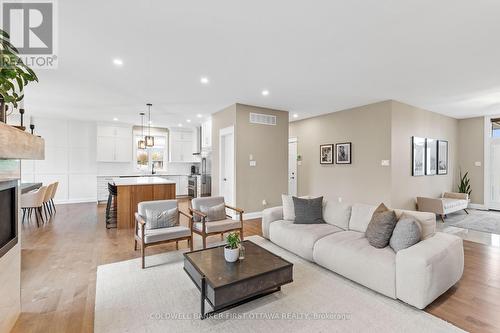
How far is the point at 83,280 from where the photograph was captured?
9.03ft

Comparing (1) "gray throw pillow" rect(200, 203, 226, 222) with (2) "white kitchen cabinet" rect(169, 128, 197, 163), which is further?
(2) "white kitchen cabinet" rect(169, 128, 197, 163)

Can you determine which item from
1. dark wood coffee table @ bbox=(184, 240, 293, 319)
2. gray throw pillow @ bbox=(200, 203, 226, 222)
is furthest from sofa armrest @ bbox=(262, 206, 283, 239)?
dark wood coffee table @ bbox=(184, 240, 293, 319)

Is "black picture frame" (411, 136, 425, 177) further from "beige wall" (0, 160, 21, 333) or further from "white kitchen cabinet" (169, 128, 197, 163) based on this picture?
"white kitchen cabinet" (169, 128, 197, 163)

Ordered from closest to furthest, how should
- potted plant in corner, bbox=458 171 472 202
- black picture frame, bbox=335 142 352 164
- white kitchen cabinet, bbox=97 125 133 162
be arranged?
1. black picture frame, bbox=335 142 352 164
2. potted plant in corner, bbox=458 171 472 202
3. white kitchen cabinet, bbox=97 125 133 162

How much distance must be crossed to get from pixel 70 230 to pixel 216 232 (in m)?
3.26

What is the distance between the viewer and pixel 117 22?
2.44 meters

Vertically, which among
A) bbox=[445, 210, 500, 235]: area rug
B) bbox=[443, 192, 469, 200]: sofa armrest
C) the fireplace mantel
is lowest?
bbox=[445, 210, 500, 235]: area rug

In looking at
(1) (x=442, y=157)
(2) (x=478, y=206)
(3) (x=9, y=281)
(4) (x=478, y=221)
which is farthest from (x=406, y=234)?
Answer: (2) (x=478, y=206)

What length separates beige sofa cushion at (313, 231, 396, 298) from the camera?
7.71ft

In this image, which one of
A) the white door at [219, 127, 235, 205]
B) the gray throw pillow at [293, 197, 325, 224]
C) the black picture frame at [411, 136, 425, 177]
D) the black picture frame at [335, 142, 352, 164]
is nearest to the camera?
the gray throw pillow at [293, 197, 325, 224]

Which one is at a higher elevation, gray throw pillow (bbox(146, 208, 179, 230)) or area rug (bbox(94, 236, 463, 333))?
gray throw pillow (bbox(146, 208, 179, 230))

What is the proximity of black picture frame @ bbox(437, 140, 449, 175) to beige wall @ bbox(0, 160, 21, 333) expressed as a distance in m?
8.43

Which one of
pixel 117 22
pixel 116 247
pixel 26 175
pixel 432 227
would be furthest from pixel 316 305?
pixel 26 175

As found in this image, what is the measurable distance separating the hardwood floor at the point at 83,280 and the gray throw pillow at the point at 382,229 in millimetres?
682
